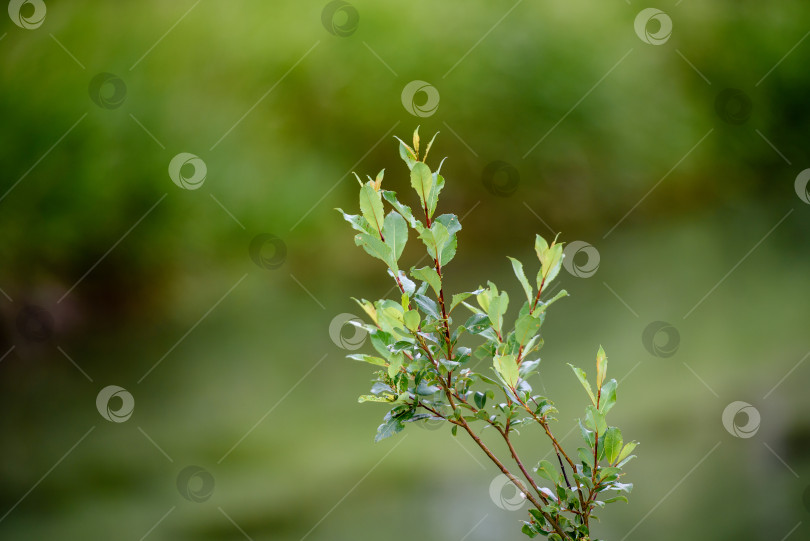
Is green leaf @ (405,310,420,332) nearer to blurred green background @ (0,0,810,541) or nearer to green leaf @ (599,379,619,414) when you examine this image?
green leaf @ (599,379,619,414)

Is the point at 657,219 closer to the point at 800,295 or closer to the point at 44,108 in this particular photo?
the point at 800,295

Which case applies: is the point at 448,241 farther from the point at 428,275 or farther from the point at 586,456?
the point at 586,456

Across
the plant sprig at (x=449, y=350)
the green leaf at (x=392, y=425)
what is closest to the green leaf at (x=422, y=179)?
the plant sprig at (x=449, y=350)

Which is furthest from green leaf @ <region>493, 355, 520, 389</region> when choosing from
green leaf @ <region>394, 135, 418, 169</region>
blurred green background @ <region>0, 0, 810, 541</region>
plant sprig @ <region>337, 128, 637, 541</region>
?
blurred green background @ <region>0, 0, 810, 541</region>

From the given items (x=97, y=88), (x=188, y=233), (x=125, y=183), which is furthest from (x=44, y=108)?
(x=188, y=233)

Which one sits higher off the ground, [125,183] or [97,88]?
[97,88]
